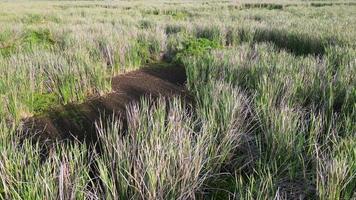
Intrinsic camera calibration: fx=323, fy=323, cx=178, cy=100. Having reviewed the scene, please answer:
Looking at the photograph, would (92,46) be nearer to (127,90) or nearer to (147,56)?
(147,56)

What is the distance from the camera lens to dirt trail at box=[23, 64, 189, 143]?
3.03m

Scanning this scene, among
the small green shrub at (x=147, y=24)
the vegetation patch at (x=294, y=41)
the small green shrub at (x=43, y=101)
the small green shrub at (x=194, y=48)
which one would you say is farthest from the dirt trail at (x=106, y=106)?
the small green shrub at (x=147, y=24)

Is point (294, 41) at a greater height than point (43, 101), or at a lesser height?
greater

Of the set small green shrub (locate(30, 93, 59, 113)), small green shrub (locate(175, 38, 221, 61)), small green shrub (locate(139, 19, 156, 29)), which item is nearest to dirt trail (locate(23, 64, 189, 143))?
small green shrub (locate(30, 93, 59, 113))

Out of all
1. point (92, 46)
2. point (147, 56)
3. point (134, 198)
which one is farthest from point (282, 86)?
point (92, 46)

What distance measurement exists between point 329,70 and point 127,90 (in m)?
2.60

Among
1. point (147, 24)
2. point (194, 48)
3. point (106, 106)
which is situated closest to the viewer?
point (106, 106)

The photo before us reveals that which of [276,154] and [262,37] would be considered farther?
[262,37]

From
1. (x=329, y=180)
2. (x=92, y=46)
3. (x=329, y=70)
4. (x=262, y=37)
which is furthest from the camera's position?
(x=262, y=37)

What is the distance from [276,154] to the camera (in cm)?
221

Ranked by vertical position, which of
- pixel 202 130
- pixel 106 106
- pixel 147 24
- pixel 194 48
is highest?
pixel 147 24

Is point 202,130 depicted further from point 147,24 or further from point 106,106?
point 147,24

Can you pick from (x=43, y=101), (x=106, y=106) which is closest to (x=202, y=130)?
(x=106, y=106)

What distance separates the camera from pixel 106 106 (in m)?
3.76
